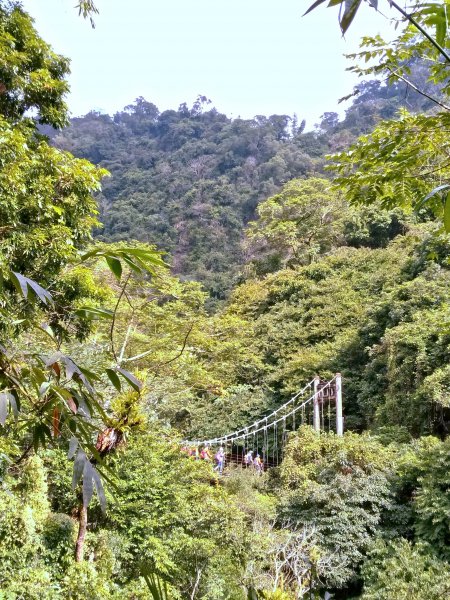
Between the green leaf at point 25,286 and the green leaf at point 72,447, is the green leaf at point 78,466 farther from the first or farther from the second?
the green leaf at point 25,286

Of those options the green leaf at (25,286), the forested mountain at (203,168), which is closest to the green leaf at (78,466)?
the green leaf at (25,286)

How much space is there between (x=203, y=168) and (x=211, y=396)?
59.5 ft

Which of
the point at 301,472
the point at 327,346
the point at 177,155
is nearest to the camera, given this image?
the point at 301,472

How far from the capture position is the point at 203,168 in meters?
25.8

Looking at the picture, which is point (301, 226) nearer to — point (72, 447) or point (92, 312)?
point (92, 312)

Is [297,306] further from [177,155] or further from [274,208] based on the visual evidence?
[177,155]

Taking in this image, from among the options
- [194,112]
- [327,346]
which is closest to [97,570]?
[327,346]

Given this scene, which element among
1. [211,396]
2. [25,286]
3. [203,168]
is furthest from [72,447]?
[203,168]

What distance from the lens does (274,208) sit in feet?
48.0

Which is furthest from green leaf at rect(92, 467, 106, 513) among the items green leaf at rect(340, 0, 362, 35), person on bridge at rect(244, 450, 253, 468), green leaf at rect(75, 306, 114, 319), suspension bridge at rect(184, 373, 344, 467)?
suspension bridge at rect(184, 373, 344, 467)

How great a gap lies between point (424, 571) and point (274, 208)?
1173cm

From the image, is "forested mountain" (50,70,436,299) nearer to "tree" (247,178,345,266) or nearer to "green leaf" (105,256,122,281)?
A: "tree" (247,178,345,266)

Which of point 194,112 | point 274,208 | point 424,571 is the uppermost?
point 194,112

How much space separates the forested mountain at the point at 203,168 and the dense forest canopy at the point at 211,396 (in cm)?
885
